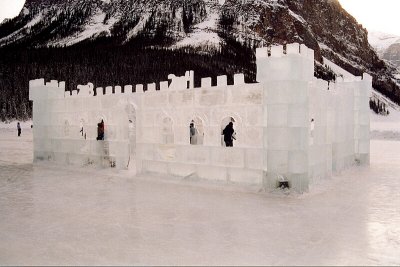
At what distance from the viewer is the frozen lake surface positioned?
5465 mm

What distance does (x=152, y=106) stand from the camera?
13.6m

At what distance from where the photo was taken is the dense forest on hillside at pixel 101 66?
274ft

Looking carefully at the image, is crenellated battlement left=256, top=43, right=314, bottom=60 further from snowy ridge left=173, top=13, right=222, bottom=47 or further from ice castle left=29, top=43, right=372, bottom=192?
snowy ridge left=173, top=13, right=222, bottom=47

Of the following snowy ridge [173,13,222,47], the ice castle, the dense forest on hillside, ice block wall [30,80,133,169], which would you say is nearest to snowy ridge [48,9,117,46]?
the dense forest on hillside

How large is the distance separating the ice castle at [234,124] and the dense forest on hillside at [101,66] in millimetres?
66302

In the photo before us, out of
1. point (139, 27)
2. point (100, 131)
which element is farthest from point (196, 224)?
point (139, 27)

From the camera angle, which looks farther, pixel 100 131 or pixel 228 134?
pixel 100 131

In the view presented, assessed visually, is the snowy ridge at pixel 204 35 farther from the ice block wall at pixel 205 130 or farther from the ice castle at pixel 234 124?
the ice block wall at pixel 205 130

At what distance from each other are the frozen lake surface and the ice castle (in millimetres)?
814

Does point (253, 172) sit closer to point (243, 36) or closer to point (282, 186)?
point (282, 186)

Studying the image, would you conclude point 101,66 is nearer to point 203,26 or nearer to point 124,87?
point 203,26

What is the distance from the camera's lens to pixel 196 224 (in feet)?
23.4

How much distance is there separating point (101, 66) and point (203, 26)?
170 ft

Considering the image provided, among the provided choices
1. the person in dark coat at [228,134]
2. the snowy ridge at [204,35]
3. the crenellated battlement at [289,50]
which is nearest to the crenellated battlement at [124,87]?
the crenellated battlement at [289,50]
